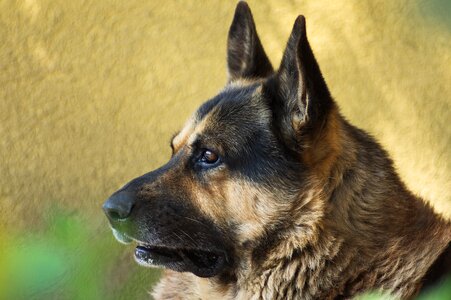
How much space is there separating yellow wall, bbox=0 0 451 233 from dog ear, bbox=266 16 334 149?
204cm

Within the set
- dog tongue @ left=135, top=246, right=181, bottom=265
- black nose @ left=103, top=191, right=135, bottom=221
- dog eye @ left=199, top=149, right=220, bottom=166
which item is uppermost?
dog eye @ left=199, top=149, right=220, bottom=166

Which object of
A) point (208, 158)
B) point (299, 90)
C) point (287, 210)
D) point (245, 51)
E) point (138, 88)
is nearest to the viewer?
point (299, 90)

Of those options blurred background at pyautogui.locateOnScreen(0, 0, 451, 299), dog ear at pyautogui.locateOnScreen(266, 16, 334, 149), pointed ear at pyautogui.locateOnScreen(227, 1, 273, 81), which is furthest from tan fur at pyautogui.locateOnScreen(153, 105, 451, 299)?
blurred background at pyautogui.locateOnScreen(0, 0, 451, 299)

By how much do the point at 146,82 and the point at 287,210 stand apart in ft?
7.88

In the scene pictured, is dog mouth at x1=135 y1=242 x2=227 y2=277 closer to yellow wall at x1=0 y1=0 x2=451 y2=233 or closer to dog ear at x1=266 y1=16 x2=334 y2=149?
dog ear at x1=266 y1=16 x2=334 y2=149

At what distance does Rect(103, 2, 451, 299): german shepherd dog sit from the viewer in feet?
10.9

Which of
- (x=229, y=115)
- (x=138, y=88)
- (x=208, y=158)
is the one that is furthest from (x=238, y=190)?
(x=138, y=88)

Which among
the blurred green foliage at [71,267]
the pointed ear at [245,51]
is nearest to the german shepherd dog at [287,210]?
the blurred green foliage at [71,267]

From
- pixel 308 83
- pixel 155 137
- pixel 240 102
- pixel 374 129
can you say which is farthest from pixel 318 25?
pixel 308 83

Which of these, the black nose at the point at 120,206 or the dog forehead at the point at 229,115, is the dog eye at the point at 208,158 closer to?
the dog forehead at the point at 229,115

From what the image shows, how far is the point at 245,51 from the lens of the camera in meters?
4.30

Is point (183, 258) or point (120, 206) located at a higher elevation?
point (120, 206)

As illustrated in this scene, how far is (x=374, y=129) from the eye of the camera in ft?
18.0

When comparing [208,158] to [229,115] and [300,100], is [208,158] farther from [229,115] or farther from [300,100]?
[300,100]
